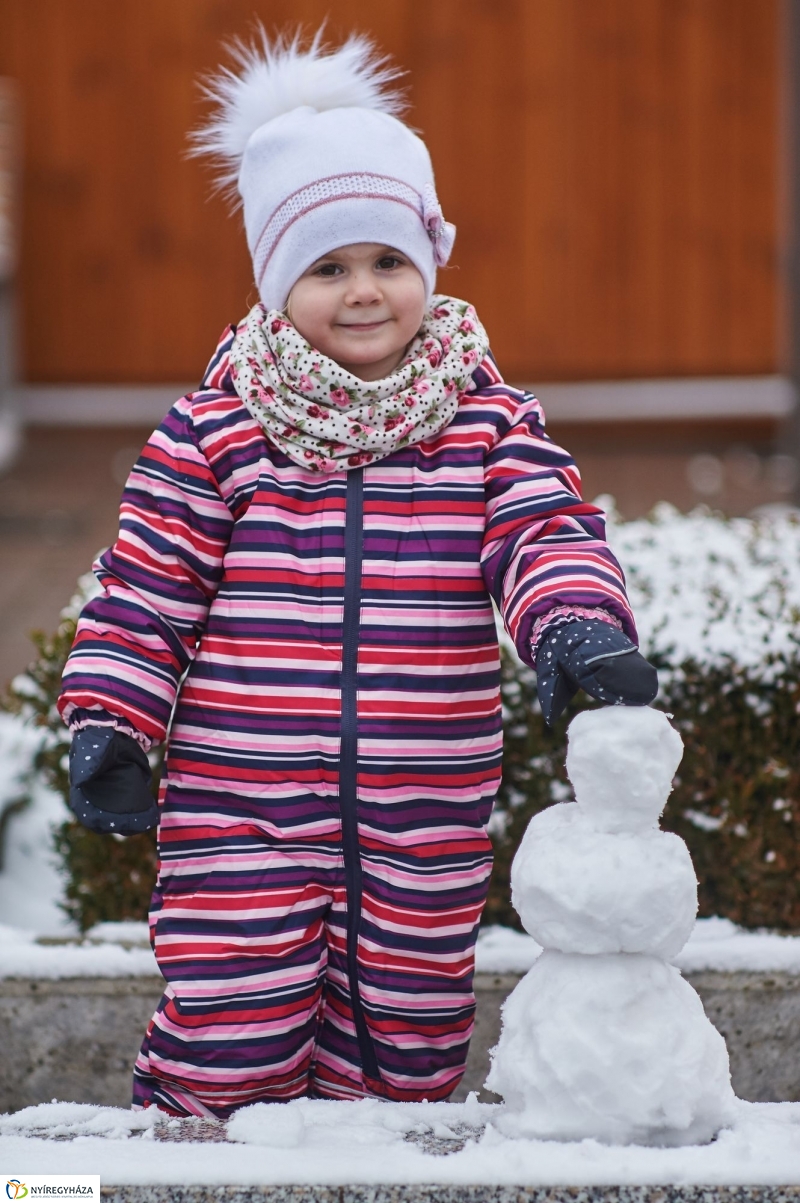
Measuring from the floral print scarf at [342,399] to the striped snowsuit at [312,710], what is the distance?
4cm

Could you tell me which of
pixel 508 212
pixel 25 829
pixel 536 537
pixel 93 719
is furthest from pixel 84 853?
pixel 508 212

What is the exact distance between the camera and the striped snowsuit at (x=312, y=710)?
7.43 feet

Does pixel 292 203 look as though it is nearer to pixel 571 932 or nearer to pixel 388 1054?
pixel 571 932

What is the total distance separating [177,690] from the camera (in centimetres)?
235

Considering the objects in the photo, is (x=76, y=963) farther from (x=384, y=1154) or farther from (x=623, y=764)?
(x=623, y=764)

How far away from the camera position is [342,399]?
2.28m

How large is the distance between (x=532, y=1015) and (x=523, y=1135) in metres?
0.14

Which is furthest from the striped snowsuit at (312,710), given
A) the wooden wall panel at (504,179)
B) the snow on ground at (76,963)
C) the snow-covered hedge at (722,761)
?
the wooden wall panel at (504,179)

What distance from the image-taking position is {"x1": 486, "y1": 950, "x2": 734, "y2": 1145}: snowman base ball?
1922 millimetres

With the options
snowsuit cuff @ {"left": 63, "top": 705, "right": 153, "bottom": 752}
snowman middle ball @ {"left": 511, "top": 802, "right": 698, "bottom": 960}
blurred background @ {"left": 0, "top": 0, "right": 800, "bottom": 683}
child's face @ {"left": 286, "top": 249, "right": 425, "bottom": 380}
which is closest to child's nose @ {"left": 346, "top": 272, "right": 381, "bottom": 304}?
child's face @ {"left": 286, "top": 249, "right": 425, "bottom": 380}

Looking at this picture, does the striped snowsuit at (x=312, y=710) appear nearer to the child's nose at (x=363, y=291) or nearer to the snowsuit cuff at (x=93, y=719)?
the snowsuit cuff at (x=93, y=719)

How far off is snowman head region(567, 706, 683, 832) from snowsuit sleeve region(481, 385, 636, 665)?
0.20 meters

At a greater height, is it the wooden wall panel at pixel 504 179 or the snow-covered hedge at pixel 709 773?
the wooden wall panel at pixel 504 179

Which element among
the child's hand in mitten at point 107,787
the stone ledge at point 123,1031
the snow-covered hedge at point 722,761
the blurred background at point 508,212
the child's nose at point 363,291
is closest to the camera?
the child's hand in mitten at point 107,787
